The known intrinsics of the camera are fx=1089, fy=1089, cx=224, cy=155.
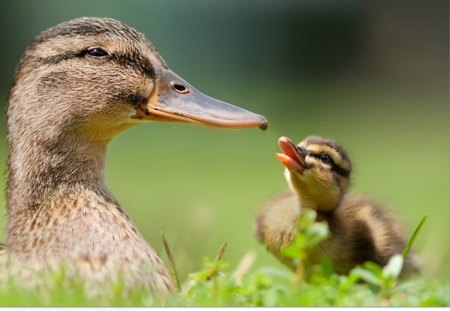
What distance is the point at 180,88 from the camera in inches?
133

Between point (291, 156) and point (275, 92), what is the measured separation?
893 cm

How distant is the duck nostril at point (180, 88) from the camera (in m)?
3.35

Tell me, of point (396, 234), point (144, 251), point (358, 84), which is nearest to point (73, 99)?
point (144, 251)

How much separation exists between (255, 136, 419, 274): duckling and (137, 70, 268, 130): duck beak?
0.52 metres

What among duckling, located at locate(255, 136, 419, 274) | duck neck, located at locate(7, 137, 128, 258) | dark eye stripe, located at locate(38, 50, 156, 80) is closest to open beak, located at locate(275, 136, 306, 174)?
duckling, located at locate(255, 136, 419, 274)

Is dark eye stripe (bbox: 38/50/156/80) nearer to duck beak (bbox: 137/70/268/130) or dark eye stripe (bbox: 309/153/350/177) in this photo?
duck beak (bbox: 137/70/268/130)

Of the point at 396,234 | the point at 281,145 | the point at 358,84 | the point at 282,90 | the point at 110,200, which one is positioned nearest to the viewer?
the point at 110,200

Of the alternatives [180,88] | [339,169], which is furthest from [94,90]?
[339,169]

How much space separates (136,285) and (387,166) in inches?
270

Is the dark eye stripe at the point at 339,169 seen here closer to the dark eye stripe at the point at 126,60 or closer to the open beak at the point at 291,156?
the open beak at the point at 291,156

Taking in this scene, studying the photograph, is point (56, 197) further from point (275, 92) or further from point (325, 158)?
point (275, 92)

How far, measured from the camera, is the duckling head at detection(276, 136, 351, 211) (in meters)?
3.82

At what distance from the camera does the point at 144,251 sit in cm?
300

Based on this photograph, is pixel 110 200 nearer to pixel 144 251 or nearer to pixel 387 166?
pixel 144 251
